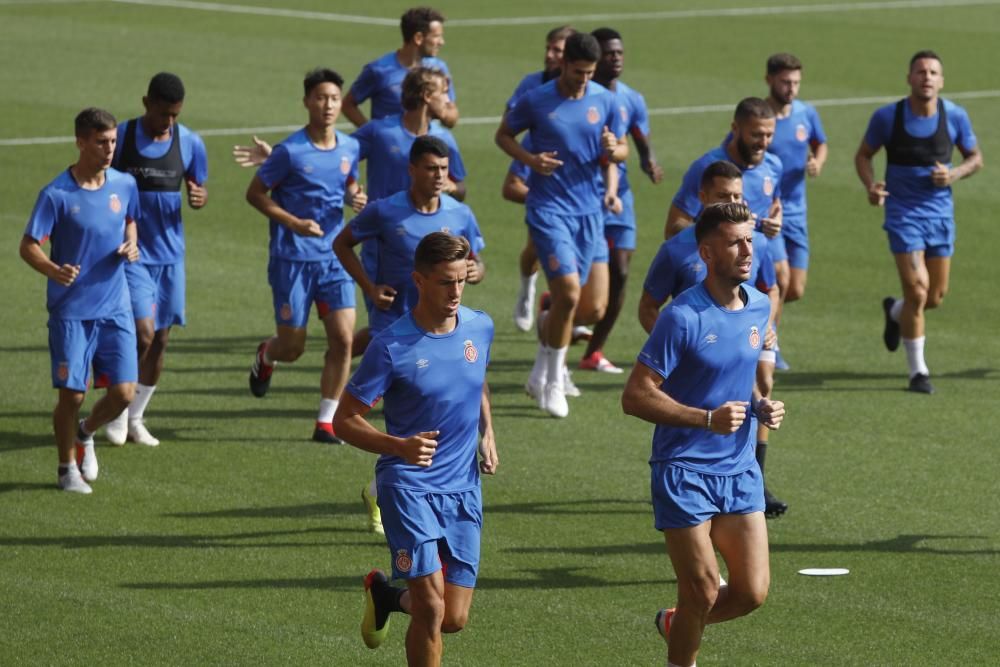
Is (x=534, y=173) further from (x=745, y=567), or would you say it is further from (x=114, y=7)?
(x=114, y=7)

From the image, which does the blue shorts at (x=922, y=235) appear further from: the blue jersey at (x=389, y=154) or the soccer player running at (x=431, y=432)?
the soccer player running at (x=431, y=432)

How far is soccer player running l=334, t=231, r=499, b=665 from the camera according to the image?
8344 millimetres

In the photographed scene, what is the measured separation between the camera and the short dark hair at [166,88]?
13.0 meters

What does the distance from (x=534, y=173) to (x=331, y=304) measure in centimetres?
202

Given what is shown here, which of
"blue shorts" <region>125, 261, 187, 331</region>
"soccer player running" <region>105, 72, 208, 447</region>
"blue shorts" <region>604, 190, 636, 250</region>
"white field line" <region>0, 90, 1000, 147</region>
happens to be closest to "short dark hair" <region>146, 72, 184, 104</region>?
"soccer player running" <region>105, 72, 208, 447</region>

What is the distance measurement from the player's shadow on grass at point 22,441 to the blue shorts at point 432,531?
5.57 meters

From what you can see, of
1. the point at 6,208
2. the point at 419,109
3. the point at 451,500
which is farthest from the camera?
the point at 6,208

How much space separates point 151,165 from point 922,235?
20.3 feet

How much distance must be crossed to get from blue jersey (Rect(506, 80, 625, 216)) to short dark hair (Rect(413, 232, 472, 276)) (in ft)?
19.8

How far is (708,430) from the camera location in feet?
27.8

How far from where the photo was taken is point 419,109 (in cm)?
1328

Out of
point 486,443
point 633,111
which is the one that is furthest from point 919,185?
point 486,443

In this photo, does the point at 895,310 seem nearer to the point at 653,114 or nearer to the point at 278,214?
the point at 278,214

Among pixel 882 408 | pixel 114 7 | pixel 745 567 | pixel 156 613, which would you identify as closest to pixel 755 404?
pixel 745 567
